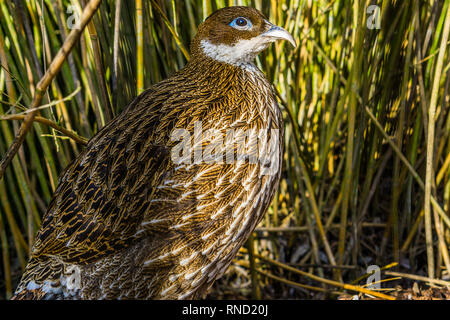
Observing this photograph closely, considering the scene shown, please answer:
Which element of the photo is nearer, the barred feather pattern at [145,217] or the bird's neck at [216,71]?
A: the barred feather pattern at [145,217]

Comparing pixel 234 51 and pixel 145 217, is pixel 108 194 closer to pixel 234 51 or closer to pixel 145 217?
pixel 145 217

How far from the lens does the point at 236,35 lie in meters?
1.73

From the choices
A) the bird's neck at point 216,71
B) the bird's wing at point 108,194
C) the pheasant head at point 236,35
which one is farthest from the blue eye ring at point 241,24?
the bird's wing at point 108,194

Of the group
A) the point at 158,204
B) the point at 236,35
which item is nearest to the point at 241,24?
the point at 236,35

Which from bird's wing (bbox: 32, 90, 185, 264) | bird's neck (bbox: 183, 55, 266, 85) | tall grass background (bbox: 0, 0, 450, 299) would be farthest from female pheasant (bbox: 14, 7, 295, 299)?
tall grass background (bbox: 0, 0, 450, 299)

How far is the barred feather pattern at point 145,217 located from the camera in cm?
156

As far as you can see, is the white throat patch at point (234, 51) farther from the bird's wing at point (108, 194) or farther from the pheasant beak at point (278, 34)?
the bird's wing at point (108, 194)

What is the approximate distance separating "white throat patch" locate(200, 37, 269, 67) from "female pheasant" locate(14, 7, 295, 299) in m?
0.08

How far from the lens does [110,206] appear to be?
5.12ft

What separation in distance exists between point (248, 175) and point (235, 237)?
238mm

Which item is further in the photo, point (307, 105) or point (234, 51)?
point (307, 105)

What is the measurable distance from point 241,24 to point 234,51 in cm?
11
